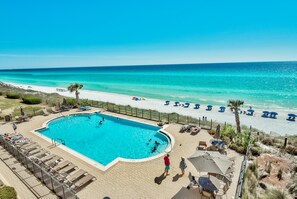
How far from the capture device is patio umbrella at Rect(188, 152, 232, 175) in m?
7.42

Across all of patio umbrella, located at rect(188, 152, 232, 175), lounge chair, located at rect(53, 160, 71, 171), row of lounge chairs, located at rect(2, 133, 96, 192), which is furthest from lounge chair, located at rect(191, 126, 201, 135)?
lounge chair, located at rect(53, 160, 71, 171)

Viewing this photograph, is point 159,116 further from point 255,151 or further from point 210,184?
point 210,184

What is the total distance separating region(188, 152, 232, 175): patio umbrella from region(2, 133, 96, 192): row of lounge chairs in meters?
5.48

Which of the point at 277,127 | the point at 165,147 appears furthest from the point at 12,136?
the point at 277,127

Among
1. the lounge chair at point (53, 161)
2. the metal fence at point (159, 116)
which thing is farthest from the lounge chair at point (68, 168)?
the metal fence at point (159, 116)

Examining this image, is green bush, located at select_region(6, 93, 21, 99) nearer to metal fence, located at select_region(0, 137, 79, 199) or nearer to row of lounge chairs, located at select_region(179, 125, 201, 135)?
metal fence, located at select_region(0, 137, 79, 199)

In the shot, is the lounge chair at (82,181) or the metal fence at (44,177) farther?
the lounge chair at (82,181)

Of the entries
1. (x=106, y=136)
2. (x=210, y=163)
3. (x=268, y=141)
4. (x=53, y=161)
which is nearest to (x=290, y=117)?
(x=268, y=141)

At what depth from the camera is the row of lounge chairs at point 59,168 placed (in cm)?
901

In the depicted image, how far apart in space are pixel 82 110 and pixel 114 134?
336 inches

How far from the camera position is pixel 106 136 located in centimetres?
1691

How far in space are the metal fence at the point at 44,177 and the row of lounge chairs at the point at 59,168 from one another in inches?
21.8

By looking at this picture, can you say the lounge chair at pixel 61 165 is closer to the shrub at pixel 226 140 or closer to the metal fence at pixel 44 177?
the metal fence at pixel 44 177

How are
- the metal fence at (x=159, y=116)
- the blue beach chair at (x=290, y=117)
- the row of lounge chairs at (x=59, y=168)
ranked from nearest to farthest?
the row of lounge chairs at (x=59, y=168)
the metal fence at (x=159, y=116)
the blue beach chair at (x=290, y=117)
